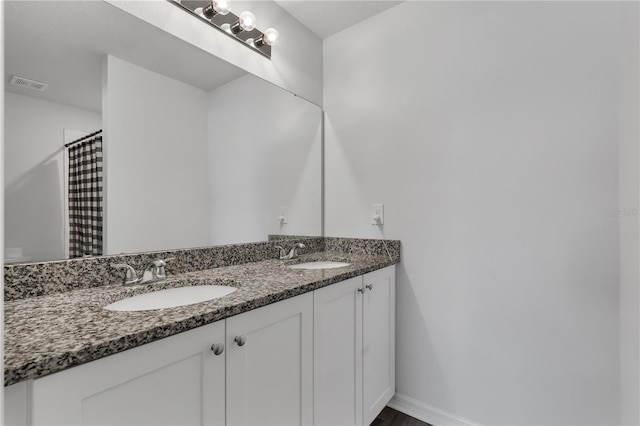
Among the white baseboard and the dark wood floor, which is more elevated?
the white baseboard

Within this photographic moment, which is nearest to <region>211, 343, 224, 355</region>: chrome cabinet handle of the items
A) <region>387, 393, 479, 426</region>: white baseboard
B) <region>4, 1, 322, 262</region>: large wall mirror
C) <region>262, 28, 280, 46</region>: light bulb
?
<region>4, 1, 322, 262</region>: large wall mirror

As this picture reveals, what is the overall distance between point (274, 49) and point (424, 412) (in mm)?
2194

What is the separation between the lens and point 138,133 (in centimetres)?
132

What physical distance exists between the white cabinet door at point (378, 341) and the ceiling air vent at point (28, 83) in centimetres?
142

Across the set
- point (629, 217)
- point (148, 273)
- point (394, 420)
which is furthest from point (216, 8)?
point (394, 420)

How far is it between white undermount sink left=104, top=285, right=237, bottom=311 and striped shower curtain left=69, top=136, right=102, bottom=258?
0.26m

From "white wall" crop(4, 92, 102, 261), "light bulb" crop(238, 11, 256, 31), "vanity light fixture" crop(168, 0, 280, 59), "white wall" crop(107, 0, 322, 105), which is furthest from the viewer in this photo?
"light bulb" crop(238, 11, 256, 31)

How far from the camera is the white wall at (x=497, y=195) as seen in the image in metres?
1.34

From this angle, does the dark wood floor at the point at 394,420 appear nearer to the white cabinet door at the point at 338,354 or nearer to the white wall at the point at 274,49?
the white cabinet door at the point at 338,354

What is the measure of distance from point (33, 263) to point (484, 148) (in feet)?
6.14

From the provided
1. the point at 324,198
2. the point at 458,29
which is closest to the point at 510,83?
the point at 458,29

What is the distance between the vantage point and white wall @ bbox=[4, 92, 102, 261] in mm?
999

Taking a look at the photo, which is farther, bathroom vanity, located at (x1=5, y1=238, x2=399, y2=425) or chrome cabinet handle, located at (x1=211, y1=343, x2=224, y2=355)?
chrome cabinet handle, located at (x1=211, y1=343, x2=224, y2=355)

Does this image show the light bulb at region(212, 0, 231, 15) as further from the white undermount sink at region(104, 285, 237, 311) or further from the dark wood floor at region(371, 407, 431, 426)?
the dark wood floor at region(371, 407, 431, 426)
